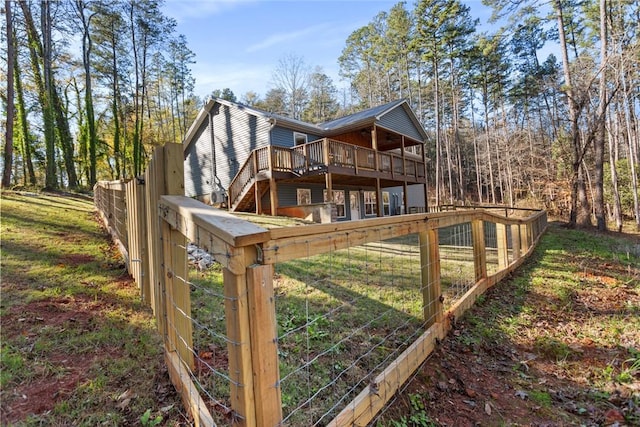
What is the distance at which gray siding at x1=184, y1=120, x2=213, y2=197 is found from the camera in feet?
54.2

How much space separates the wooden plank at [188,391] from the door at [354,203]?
15.1m

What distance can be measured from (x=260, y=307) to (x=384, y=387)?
135 centimetres

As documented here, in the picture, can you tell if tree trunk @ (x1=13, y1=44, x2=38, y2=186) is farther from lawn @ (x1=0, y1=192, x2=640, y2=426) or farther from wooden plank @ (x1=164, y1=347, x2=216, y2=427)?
wooden plank @ (x1=164, y1=347, x2=216, y2=427)

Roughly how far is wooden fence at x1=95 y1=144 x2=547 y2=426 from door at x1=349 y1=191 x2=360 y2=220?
1274cm

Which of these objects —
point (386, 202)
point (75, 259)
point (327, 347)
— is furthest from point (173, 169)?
point (386, 202)

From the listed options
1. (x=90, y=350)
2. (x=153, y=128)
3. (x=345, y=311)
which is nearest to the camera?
(x=90, y=350)

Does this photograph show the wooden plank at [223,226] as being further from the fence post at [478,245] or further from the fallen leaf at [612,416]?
the fence post at [478,245]

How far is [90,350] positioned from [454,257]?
6420 mm

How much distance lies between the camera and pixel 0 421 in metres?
1.69

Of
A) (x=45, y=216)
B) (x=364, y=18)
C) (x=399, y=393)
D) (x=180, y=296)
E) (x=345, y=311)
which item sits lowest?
(x=399, y=393)

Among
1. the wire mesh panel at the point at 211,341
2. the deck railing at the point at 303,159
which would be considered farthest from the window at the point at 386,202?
the wire mesh panel at the point at 211,341

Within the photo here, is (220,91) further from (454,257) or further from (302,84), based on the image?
(454,257)

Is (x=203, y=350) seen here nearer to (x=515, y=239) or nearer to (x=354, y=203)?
(x=515, y=239)

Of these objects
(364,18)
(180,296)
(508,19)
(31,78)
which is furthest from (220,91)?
(180,296)
